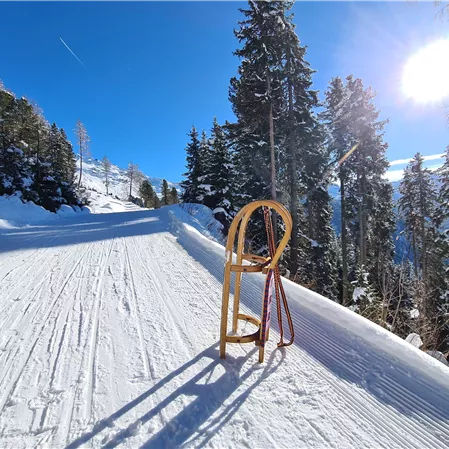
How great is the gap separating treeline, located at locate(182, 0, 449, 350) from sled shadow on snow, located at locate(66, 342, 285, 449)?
8365mm

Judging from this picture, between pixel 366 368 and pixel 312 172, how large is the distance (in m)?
15.6

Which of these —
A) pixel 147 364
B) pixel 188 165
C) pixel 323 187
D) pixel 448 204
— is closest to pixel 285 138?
pixel 323 187

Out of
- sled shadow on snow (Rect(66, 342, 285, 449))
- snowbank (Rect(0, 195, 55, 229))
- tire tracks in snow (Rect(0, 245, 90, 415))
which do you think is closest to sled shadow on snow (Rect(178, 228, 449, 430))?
sled shadow on snow (Rect(66, 342, 285, 449))

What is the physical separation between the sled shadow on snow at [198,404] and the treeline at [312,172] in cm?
837

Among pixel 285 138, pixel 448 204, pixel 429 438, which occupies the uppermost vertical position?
pixel 285 138

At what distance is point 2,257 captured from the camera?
20.7 feet

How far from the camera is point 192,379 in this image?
2389mm

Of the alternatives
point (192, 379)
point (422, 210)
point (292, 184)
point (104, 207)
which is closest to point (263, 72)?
point (292, 184)

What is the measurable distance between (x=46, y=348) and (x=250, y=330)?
92.2 inches

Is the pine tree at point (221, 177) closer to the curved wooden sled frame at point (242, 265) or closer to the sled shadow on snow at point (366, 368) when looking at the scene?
the sled shadow on snow at point (366, 368)

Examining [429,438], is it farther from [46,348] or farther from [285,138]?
[285,138]

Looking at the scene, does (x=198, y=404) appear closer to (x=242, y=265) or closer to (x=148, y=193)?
(x=242, y=265)

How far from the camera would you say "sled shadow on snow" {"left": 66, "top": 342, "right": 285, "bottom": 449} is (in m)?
1.78

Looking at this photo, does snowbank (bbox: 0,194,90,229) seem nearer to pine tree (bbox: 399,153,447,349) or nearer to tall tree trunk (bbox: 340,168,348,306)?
tall tree trunk (bbox: 340,168,348,306)
